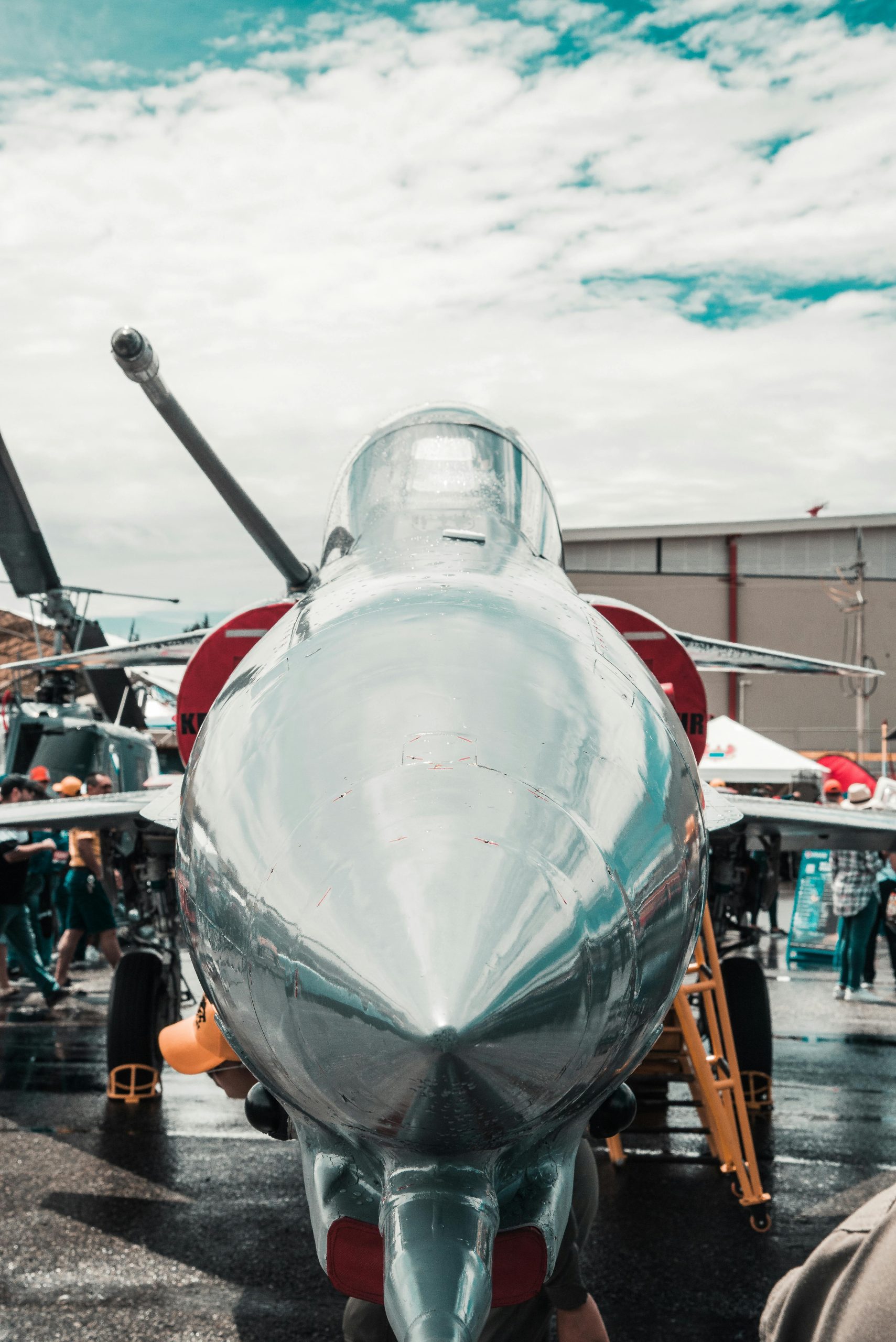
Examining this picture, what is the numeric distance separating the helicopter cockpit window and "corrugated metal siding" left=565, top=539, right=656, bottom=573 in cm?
3284

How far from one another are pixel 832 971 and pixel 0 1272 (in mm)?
9088

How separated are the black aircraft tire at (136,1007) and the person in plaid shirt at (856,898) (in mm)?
5782

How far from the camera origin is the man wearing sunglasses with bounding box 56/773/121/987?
9.09m

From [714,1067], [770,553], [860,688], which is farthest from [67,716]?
[770,553]

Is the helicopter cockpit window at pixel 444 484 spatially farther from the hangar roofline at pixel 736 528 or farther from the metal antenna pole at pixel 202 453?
the hangar roofline at pixel 736 528

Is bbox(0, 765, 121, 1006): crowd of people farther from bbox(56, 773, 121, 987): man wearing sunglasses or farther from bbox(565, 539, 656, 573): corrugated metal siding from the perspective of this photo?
bbox(565, 539, 656, 573): corrugated metal siding

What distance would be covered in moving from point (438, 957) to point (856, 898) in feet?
28.2

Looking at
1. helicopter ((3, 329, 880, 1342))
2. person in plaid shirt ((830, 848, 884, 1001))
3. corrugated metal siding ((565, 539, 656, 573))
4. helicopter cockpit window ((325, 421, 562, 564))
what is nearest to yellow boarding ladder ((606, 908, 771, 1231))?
helicopter cockpit window ((325, 421, 562, 564))

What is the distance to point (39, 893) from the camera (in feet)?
35.0

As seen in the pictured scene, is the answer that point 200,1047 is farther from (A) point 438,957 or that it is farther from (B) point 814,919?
(B) point 814,919

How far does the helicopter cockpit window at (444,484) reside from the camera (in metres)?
3.16

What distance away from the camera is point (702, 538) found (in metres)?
36.0

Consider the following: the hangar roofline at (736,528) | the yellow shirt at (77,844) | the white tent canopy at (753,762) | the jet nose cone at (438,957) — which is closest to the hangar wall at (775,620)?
the hangar roofline at (736,528)

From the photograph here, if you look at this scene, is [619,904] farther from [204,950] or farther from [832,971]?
[832,971]
